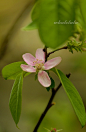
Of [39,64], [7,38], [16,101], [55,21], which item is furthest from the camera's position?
[7,38]

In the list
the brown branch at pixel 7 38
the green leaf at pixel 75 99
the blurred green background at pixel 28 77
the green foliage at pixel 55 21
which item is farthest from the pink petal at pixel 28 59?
the brown branch at pixel 7 38

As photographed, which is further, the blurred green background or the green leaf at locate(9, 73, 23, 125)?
the blurred green background

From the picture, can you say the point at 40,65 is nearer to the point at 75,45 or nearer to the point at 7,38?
the point at 75,45

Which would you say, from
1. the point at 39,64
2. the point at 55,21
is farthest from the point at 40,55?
the point at 55,21

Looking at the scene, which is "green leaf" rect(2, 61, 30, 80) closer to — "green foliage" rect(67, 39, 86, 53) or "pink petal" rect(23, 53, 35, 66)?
"pink petal" rect(23, 53, 35, 66)

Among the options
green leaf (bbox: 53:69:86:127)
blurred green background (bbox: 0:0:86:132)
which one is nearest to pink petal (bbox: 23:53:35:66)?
green leaf (bbox: 53:69:86:127)

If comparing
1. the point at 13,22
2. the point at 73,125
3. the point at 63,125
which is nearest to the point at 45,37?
the point at 63,125
